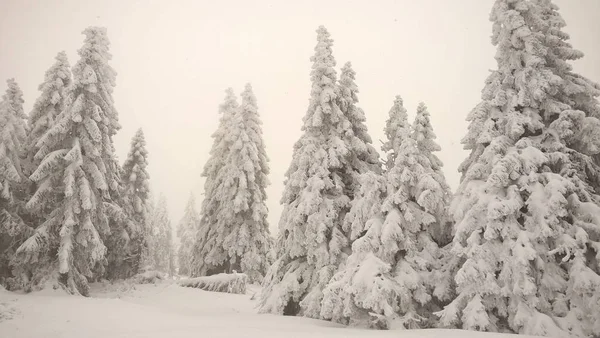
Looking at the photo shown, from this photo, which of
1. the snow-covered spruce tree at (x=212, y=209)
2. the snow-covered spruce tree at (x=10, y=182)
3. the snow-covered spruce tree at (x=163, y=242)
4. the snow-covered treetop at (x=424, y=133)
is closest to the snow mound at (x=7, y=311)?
the snow-covered spruce tree at (x=10, y=182)

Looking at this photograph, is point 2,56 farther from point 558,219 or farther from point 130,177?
point 558,219

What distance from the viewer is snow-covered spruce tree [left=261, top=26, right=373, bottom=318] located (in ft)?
53.1

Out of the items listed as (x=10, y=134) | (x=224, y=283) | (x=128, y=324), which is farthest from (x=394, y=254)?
(x=10, y=134)

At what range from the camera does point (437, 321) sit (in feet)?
43.1

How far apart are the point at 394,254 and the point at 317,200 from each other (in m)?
4.33

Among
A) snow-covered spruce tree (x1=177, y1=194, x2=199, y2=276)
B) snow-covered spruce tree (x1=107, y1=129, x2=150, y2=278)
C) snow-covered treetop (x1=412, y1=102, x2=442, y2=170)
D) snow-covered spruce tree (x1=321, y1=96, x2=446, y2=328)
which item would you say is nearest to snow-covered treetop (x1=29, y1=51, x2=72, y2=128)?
snow-covered spruce tree (x1=107, y1=129, x2=150, y2=278)

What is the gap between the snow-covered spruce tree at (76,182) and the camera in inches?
Answer: 764

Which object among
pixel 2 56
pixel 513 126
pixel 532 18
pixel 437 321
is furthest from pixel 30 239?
pixel 532 18

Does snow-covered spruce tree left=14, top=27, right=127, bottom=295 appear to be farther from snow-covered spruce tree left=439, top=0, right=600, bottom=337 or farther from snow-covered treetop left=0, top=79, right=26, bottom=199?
snow-covered spruce tree left=439, top=0, right=600, bottom=337

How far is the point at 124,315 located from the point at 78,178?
10700mm

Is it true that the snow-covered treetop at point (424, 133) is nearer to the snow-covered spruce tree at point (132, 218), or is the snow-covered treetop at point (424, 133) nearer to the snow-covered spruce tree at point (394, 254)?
the snow-covered spruce tree at point (394, 254)

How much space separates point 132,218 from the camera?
29406mm

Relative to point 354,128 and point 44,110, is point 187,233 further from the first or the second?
point 354,128

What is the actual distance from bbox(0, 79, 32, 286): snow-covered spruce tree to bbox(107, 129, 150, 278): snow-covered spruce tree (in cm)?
604
